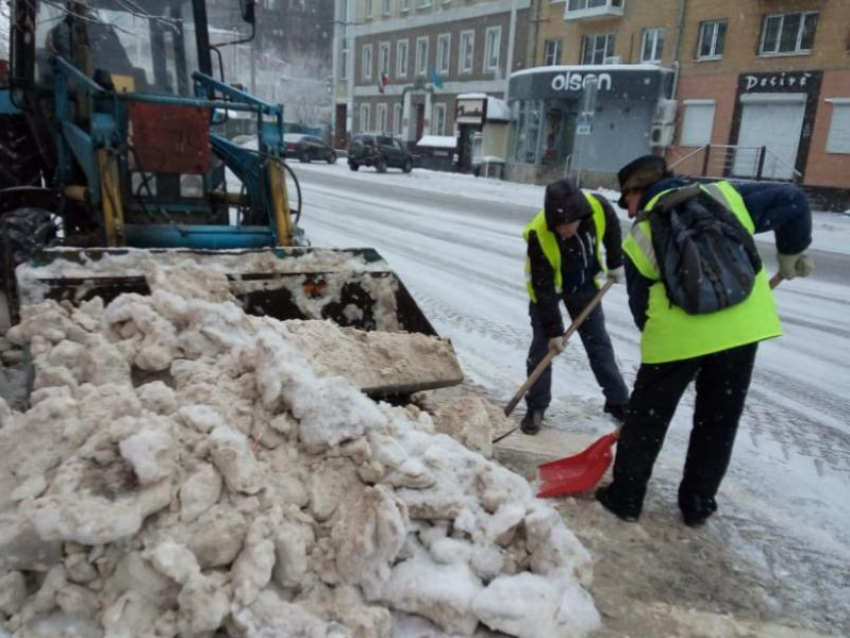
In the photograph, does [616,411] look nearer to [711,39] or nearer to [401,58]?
[711,39]

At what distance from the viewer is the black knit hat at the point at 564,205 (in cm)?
378

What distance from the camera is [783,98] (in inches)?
865

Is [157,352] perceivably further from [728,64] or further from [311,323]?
[728,64]

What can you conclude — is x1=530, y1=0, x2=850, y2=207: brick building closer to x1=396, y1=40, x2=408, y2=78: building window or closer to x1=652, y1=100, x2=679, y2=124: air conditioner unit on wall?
x1=652, y1=100, x2=679, y2=124: air conditioner unit on wall

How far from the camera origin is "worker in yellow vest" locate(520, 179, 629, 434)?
12.7ft

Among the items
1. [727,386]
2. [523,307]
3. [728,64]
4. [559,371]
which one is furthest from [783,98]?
[727,386]

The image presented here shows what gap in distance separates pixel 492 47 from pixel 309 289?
1190 inches

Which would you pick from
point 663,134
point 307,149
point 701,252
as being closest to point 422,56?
point 307,149

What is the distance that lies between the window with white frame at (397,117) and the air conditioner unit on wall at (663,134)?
53.3 ft

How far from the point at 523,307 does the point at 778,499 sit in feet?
11.9

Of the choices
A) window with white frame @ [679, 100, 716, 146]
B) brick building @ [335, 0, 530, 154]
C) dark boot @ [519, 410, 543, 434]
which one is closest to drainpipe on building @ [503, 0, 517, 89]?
brick building @ [335, 0, 530, 154]

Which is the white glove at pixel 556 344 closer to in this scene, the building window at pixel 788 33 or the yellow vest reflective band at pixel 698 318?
the yellow vest reflective band at pixel 698 318

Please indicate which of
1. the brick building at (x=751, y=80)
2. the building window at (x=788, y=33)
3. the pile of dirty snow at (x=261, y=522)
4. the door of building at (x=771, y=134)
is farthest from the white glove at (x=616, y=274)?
the building window at (x=788, y=33)

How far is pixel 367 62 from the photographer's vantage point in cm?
4009
